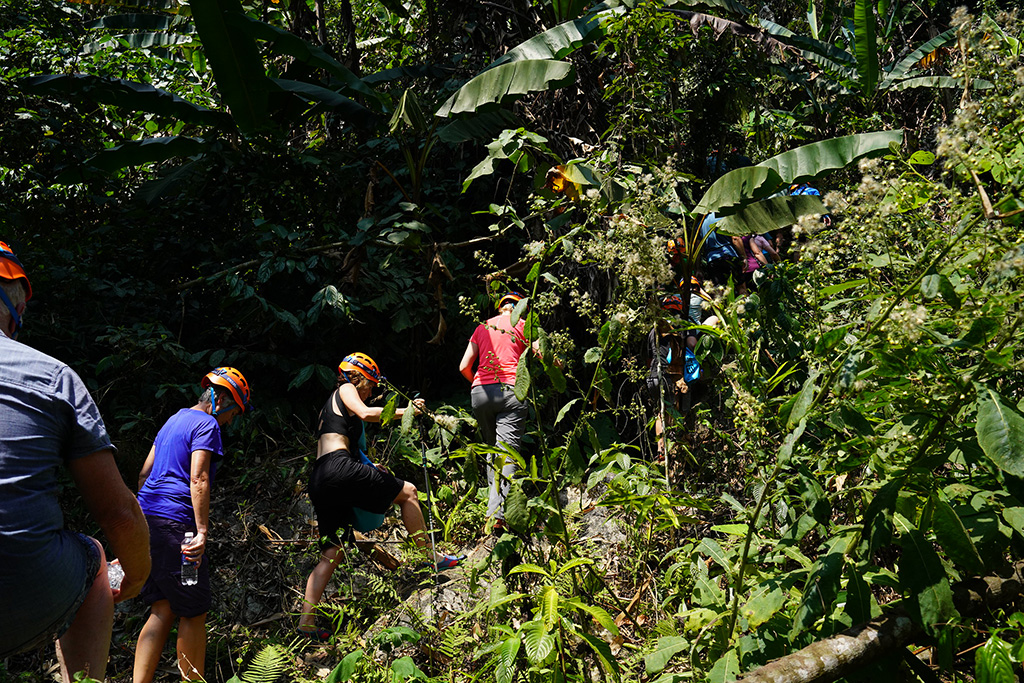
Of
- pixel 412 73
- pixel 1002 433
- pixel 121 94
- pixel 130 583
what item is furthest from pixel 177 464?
pixel 412 73

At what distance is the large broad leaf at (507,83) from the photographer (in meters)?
5.91

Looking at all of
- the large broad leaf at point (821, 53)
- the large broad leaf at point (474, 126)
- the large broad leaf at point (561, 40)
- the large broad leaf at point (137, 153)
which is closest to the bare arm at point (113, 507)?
the large broad leaf at point (474, 126)

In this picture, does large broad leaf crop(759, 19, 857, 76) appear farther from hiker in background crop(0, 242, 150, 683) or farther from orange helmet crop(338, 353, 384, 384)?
hiker in background crop(0, 242, 150, 683)

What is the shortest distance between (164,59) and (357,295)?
5.12 metres

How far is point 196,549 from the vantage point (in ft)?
14.0

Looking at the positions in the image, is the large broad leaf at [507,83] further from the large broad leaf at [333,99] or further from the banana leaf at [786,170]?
the banana leaf at [786,170]

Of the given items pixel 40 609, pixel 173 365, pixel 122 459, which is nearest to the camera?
pixel 40 609

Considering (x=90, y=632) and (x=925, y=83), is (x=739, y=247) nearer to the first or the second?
(x=925, y=83)

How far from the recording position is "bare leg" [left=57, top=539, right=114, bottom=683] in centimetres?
265

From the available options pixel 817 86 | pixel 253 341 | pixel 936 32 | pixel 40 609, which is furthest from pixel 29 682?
pixel 936 32

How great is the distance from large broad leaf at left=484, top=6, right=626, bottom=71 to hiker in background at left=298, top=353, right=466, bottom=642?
3.24 m

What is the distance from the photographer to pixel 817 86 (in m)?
8.53

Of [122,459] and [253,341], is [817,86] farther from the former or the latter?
[122,459]

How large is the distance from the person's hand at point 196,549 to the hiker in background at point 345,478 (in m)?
0.83
